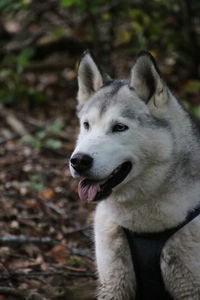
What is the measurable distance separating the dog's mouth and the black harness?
1.44ft

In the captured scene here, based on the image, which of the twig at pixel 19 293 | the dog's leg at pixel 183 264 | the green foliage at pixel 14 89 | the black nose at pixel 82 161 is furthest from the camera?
the green foliage at pixel 14 89

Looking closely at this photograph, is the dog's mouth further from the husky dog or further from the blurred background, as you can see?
the blurred background

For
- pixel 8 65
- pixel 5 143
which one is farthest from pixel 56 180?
pixel 8 65

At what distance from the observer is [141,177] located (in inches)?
151

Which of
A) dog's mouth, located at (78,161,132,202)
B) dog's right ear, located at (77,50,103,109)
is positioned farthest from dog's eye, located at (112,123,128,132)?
dog's right ear, located at (77,50,103,109)

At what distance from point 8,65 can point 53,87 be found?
107cm

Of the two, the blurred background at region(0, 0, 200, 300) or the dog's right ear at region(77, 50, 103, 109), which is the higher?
the dog's right ear at region(77, 50, 103, 109)

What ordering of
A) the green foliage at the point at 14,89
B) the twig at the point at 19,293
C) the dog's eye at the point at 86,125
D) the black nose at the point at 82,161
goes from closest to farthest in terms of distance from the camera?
the black nose at the point at 82,161
the dog's eye at the point at 86,125
the twig at the point at 19,293
the green foliage at the point at 14,89

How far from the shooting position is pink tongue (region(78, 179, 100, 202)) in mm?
3738

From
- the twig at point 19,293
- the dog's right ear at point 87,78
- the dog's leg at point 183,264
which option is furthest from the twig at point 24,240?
the dog's leg at point 183,264

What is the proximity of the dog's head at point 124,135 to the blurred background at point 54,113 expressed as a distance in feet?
3.93

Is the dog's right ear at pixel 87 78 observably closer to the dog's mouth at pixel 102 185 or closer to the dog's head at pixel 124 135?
the dog's head at pixel 124 135

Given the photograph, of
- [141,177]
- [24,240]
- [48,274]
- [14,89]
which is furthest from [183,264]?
[14,89]

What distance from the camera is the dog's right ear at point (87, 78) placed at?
14.1 ft
